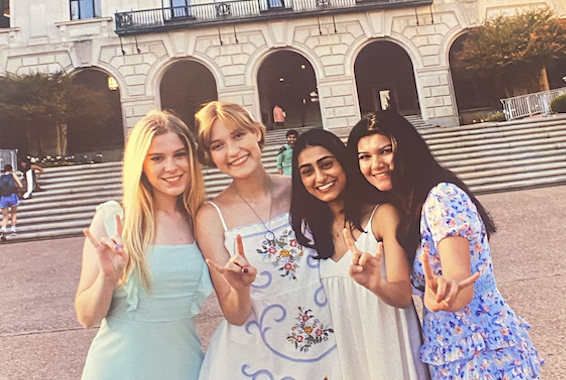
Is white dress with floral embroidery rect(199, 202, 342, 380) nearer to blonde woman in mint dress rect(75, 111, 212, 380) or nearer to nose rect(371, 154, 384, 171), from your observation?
blonde woman in mint dress rect(75, 111, 212, 380)

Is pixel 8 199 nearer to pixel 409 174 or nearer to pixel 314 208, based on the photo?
pixel 314 208

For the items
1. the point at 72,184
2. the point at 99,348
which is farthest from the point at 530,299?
the point at 72,184

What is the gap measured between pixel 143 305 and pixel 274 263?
0.46 meters

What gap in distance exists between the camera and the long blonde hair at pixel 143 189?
4.07ft

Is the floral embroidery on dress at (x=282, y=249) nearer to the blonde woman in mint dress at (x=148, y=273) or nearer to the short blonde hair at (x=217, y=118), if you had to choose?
the blonde woman in mint dress at (x=148, y=273)

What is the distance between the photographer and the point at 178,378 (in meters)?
1.32

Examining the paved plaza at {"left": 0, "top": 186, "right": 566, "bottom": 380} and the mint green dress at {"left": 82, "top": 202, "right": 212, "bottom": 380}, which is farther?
the paved plaza at {"left": 0, "top": 186, "right": 566, "bottom": 380}

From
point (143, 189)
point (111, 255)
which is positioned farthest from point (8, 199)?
point (111, 255)

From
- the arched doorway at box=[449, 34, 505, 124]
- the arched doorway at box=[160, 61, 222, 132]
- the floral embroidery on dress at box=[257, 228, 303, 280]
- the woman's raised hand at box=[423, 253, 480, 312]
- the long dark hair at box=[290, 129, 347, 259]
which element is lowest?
the woman's raised hand at box=[423, 253, 480, 312]

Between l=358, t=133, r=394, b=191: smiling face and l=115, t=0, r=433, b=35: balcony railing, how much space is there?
11792mm

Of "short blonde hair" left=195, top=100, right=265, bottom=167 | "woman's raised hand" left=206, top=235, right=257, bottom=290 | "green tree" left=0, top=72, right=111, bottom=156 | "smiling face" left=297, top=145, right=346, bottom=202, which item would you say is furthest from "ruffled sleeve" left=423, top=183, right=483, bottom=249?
"green tree" left=0, top=72, right=111, bottom=156

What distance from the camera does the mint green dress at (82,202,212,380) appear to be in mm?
1242

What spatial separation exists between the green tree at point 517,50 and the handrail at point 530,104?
0.96ft

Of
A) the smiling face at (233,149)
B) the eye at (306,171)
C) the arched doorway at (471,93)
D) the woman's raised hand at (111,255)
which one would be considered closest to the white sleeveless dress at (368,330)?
the eye at (306,171)
